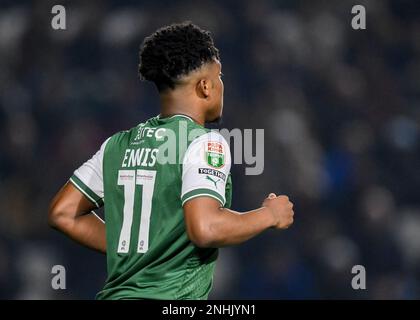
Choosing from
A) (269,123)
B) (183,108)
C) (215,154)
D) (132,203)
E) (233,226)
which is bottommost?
(233,226)

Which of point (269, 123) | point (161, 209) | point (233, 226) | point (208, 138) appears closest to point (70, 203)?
point (161, 209)

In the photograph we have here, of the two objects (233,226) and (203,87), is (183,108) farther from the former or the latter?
(233,226)

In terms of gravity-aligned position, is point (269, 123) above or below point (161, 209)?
above

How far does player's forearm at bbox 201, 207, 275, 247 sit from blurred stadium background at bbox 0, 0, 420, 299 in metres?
2.82

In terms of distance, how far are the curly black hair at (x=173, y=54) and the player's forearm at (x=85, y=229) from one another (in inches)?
22.2

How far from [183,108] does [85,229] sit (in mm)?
595

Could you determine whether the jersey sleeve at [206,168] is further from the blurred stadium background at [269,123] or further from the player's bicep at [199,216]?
the blurred stadium background at [269,123]

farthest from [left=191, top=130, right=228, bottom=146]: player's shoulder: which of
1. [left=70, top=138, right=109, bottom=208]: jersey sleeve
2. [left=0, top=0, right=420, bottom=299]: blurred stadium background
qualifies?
[left=0, top=0, right=420, bottom=299]: blurred stadium background

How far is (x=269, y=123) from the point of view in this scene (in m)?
5.45

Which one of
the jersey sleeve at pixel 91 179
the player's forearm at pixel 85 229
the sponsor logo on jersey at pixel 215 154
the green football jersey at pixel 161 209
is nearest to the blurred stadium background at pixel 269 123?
the player's forearm at pixel 85 229

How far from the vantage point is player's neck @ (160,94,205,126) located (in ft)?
8.58

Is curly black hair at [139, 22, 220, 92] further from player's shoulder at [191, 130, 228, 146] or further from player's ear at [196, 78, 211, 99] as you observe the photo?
player's shoulder at [191, 130, 228, 146]

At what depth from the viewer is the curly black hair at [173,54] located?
8.55ft
